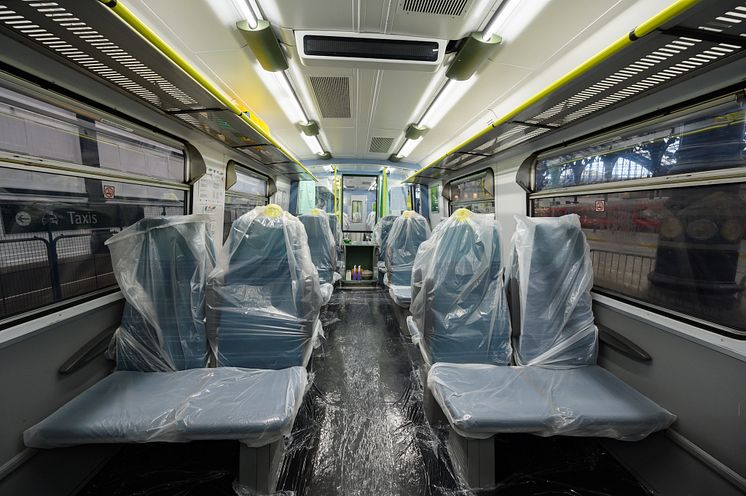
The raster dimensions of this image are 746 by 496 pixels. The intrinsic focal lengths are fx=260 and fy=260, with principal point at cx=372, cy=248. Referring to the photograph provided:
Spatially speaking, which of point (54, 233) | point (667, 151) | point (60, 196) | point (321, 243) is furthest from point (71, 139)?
point (667, 151)

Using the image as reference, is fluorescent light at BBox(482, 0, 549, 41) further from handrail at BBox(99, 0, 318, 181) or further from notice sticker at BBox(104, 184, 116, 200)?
notice sticker at BBox(104, 184, 116, 200)

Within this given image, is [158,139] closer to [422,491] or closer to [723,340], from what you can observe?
[422,491]

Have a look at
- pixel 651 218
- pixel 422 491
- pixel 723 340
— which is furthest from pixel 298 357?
pixel 651 218

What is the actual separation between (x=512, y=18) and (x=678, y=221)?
174 cm

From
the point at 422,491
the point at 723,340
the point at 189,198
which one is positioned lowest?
the point at 422,491

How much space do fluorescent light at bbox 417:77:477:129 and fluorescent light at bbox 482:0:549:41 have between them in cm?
73

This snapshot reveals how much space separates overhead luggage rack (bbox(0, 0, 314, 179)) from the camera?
1023 mm

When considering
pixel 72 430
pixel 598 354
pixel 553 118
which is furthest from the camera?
pixel 553 118

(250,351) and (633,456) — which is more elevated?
(250,351)

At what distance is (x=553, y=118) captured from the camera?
1974mm

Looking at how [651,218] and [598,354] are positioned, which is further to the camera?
[598,354]

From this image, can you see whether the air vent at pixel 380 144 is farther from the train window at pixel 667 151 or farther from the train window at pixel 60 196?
the train window at pixel 60 196

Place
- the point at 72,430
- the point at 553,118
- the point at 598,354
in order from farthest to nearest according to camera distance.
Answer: the point at 553,118, the point at 598,354, the point at 72,430

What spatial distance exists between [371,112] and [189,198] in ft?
8.45
